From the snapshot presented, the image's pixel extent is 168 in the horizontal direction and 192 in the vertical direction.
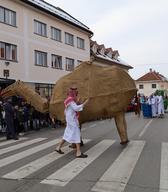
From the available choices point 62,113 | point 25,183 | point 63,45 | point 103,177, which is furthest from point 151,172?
point 63,45

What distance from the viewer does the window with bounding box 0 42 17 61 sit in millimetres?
28997

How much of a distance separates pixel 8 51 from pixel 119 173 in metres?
23.0

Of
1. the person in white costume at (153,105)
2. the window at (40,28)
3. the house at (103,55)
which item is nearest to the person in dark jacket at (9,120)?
the person in white costume at (153,105)

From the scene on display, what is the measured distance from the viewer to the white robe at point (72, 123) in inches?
414

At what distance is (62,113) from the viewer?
11805mm

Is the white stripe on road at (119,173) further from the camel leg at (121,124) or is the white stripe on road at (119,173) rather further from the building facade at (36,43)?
the building facade at (36,43)

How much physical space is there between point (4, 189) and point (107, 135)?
361 inches

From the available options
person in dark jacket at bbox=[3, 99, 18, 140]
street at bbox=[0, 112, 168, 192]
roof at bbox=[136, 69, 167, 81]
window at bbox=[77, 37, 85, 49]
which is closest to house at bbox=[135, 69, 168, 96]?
roof at bbox=[136, 69, 167, 81]

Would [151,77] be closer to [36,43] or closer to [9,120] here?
[36,43]

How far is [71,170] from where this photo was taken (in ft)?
28.0

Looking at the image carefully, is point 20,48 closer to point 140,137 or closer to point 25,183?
point 140,137

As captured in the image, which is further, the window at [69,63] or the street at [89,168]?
the window at [69,63]

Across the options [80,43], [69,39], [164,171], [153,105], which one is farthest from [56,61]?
[164,171]

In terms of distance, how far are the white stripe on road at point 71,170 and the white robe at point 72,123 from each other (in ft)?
2.11
